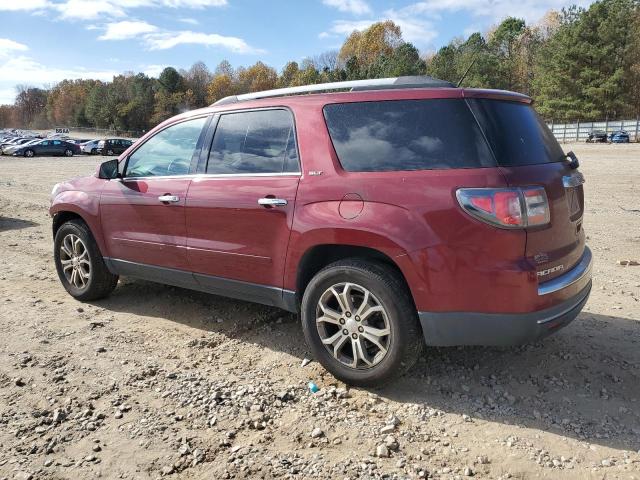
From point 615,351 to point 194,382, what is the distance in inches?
121

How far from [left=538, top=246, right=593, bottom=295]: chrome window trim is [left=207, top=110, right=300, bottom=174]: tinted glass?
1754 millimetres

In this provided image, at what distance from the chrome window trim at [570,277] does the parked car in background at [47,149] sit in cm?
4606

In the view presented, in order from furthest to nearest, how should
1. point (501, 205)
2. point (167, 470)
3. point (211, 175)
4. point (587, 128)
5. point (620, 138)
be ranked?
point (587, 128)
point (620, 138)
point (211, 175)
point (501, 205)
point (167, 470)

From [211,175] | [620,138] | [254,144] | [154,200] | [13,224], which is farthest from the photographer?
[620,138]

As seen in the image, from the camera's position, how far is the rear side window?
10.2ft

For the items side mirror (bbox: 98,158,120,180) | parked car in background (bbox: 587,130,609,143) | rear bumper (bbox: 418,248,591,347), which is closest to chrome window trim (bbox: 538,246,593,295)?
rear bumper (bbox: 418,248,591,347)

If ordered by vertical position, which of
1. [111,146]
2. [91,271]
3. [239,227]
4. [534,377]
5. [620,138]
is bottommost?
[534,377]

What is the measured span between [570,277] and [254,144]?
2.36 meters

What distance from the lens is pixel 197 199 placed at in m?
4.17

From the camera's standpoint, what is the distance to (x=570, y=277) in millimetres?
3250

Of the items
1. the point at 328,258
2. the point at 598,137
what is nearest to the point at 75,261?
the point at 328,258

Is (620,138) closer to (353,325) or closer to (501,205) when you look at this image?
(501,205)

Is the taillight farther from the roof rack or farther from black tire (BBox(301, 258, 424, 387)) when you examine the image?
the roof rack

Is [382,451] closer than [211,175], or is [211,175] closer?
[382,451]
